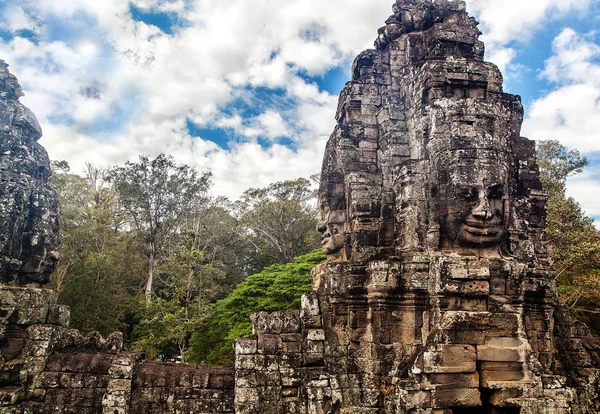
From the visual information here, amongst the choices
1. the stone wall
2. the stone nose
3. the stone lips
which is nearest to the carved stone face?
the stone nose

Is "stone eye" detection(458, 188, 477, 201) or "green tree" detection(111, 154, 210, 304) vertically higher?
"green tree" detection(111, 154, 210, 304)

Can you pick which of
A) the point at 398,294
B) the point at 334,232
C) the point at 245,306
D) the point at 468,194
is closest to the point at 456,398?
the point at 398,294

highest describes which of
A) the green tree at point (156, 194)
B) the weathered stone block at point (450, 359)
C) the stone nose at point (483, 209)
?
the green tree at point (156, 194)

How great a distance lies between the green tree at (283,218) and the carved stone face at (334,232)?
804 inches

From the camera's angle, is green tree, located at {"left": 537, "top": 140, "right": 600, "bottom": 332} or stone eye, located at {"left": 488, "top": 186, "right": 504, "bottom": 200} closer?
stone eye, located at {"left": 488, "top": 186, "right": 504, "bottom": 200}

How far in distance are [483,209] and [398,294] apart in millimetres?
1531

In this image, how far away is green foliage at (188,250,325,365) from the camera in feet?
54.8

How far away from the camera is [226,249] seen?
3148 cm

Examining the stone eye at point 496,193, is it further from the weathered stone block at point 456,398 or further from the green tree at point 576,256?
the green tree at point 576,256

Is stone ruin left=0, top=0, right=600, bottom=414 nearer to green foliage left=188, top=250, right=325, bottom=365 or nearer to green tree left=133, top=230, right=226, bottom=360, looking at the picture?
green foliage left=188, top=250, right=325, bottom=365

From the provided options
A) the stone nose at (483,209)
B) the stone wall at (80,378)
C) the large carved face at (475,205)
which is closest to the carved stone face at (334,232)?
the large carved face at (475,205)

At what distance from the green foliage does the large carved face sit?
37.1 ft

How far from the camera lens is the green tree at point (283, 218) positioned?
28.6 m

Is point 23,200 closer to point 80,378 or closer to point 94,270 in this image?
point 80,378
